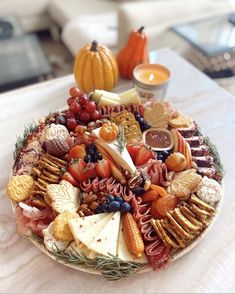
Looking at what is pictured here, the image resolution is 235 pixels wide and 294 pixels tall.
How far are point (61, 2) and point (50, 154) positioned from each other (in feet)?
6.07

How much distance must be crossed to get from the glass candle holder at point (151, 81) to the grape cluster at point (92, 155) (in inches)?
11.9

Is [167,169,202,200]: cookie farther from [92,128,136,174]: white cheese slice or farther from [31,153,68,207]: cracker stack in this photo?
[31,153,68,207]: cracker stack

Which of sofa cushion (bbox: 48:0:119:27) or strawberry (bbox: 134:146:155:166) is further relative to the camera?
sofa cushion (bbox: 48:0:119:27)

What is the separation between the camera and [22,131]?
103 centimetres

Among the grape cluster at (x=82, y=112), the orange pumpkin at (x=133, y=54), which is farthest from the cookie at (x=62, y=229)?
the orange pumpkin at (x=133, y=54)

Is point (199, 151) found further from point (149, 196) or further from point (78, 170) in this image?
point (78, 170)

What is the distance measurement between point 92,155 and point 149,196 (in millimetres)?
172

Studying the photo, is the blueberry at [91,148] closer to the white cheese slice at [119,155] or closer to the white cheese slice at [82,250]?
the white cheese slice at [119,155]

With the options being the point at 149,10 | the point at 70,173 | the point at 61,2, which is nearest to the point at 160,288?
the point at 70,173

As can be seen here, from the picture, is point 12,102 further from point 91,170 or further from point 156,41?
point 156,41

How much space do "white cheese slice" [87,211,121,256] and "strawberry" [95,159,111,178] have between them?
0.11m

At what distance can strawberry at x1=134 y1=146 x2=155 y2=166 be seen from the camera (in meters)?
0.82

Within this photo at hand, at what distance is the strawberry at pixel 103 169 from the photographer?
0.78 meters

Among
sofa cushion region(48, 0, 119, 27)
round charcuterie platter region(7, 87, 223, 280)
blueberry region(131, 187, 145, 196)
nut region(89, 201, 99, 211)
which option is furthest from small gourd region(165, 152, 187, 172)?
sofa cushion region(48, 0, 119, 27)
